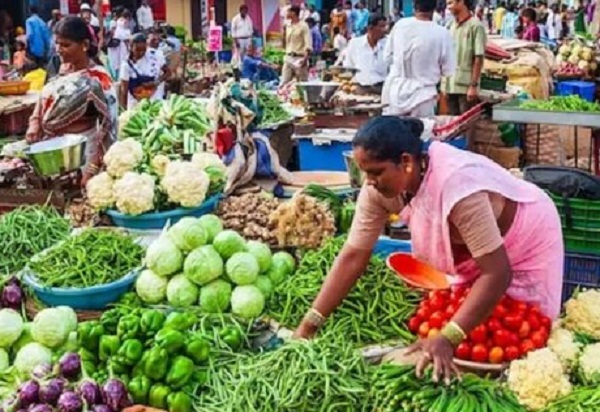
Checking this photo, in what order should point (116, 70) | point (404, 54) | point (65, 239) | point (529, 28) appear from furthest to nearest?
1. point (529, 28)
2. point (116, 70)
3. point (404, 54)
4. point (65, 239)

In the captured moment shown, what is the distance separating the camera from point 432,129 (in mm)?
6652

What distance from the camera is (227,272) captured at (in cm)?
377

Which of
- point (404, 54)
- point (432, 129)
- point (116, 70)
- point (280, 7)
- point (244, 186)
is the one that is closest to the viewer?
point (244, 186)

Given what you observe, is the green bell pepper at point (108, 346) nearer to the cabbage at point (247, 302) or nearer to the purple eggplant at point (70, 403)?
the purple eggplant at point (70, 403)

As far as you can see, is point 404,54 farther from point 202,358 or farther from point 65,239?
point 202,358

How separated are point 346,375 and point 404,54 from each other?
189 inches

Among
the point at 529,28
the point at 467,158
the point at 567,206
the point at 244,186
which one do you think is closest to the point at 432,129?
the point at 244,186

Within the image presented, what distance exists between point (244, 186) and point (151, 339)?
2394 millimetres

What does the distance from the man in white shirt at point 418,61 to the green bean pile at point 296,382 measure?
4.55 meters

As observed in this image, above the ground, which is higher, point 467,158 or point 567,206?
point 467,158

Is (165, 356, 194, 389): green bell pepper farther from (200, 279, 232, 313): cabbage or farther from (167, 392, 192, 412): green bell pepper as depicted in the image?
(200, 279, 232, 313): cabbage

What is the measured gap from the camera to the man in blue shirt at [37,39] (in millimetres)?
16078

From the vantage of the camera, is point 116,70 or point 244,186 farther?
point 116,70

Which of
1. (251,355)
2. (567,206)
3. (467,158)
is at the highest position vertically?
(467,158)
